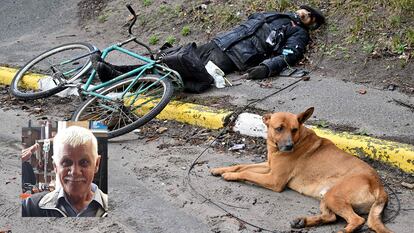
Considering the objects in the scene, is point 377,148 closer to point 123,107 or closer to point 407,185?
point 407,185

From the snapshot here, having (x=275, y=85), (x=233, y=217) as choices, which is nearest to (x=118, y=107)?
(x=275, y=85)

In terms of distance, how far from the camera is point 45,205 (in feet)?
12.3

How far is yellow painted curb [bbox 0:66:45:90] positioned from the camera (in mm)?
7528

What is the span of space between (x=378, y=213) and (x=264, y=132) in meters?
1.72

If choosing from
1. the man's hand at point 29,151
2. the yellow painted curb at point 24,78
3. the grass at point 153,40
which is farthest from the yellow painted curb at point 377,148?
the yellow painted curb at point 24,78

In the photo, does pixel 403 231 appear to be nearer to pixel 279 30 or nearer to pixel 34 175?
pixel 34 175

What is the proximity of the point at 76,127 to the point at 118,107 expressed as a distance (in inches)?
99.0

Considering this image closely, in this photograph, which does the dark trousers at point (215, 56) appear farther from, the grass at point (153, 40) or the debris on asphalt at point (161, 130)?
the debris on asphalt at point (161, 130)

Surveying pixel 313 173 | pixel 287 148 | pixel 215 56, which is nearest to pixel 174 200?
pixel 287 148

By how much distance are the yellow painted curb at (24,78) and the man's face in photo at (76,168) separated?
4170mm

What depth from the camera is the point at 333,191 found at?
4336 mm

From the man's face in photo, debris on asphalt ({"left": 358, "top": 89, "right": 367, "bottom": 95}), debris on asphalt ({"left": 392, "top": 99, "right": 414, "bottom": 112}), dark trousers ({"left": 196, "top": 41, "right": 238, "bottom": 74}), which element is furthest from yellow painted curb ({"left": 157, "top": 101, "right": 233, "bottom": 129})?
the man's face in photo

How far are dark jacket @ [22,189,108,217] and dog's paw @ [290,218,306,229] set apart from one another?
1.29m

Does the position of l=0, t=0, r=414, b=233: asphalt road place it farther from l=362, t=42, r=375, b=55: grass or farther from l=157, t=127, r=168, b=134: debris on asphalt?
l=362, t=42, r=375, b=55: grass
